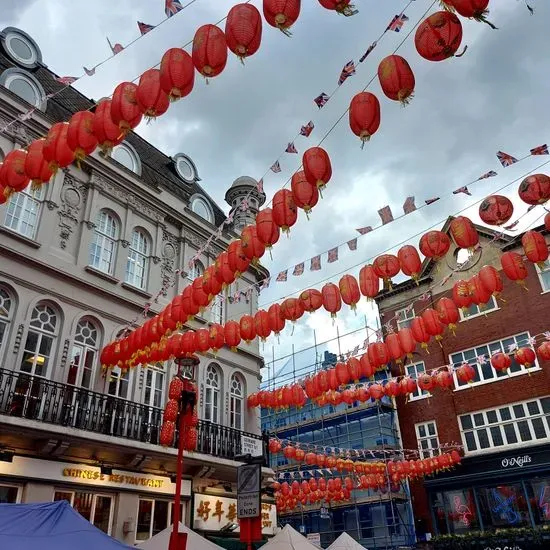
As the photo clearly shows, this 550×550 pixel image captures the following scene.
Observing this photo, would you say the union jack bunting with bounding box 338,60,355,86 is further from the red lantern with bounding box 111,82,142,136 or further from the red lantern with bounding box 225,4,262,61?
the red lantern with bounding box 111,82,142,136

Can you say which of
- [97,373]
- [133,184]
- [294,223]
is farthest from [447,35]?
[133,184]

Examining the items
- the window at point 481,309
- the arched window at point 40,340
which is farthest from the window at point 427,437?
the arched window at point 40,340

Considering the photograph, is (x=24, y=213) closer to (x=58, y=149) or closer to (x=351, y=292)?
(x=58, y=149)

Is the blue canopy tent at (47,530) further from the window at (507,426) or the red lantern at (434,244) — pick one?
the window at (507,426)

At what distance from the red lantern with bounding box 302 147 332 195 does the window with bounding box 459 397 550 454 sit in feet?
63.7

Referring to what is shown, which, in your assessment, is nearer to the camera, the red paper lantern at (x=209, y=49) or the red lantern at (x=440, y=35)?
the red lantern at (x=440, y=35)

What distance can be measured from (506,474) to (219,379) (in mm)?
13298

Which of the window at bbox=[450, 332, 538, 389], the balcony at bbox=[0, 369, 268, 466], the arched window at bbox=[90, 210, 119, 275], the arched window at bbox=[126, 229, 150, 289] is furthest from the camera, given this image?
the window at bbox=[450, 332, 538, 389]

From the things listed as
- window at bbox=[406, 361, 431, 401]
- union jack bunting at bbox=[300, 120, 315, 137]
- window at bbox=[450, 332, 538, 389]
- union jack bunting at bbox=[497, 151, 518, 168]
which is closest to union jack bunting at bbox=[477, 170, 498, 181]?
union jack bunting at bbox=[497, 151, 518, 168]

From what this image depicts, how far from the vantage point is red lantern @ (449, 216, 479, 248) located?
812 cm

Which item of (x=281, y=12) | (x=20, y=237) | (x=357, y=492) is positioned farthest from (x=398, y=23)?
(x=357, y=492)

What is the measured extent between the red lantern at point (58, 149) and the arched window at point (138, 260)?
28.5ft

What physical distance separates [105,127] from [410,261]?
5559 mm

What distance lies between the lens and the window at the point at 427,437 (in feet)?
79.1
